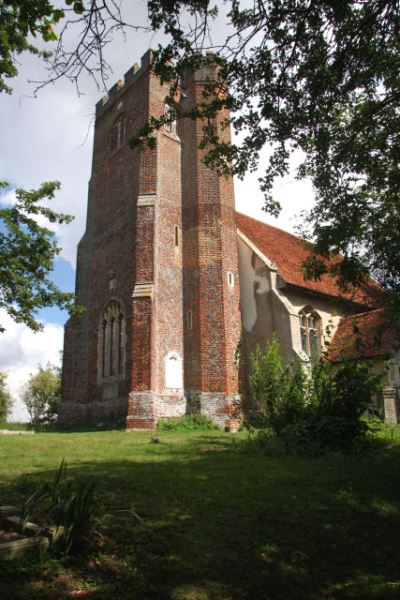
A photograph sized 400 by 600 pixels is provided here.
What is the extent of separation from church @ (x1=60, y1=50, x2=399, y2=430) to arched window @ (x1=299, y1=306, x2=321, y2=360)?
0.16ft

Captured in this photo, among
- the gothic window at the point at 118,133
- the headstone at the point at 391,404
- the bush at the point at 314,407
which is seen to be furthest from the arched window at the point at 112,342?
the headstone at the point at 391,404

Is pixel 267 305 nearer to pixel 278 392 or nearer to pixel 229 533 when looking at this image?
pixel 278 392

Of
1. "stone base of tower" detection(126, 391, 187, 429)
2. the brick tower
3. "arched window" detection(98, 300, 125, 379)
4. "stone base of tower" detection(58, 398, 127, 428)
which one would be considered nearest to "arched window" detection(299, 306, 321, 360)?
the brick tower

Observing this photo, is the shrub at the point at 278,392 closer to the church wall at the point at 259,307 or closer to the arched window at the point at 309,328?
the church wall at the point at 259,307

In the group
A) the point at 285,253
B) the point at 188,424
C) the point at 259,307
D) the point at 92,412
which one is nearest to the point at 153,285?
the point at 259,307

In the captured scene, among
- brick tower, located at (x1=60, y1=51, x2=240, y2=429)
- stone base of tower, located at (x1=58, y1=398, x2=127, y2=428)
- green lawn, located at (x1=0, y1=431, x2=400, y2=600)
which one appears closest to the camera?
green lawn, located at (x1=0, y1=431, x2=400, y2=600)

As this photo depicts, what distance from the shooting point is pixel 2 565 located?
11.1 feet

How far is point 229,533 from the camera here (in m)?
4.41

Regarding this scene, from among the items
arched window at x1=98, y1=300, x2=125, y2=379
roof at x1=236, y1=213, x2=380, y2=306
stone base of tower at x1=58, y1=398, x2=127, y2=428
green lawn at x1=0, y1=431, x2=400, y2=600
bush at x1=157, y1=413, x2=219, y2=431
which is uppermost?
roof at x1=236, y1=213, x2=380, y2=306

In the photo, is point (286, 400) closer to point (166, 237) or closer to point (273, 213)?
point (273, 213)

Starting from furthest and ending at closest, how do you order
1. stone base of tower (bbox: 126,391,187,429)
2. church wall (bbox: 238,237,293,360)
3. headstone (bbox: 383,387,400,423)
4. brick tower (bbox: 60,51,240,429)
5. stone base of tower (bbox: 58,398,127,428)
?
church wall (bbox: 238,237,293,360), stone base of tower (bbox: 58,398,127,428), brick tower (bbox: 60,51,240,429), headstone (bbox: 383,387,400,423), stone base of tower (bbox: 126,391,187,429)

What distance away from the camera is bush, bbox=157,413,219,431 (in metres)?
16.4

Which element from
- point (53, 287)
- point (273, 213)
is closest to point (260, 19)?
point (273, 213)

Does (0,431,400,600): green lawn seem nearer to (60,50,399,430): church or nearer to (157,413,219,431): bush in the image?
(157,413,219,431): bush
